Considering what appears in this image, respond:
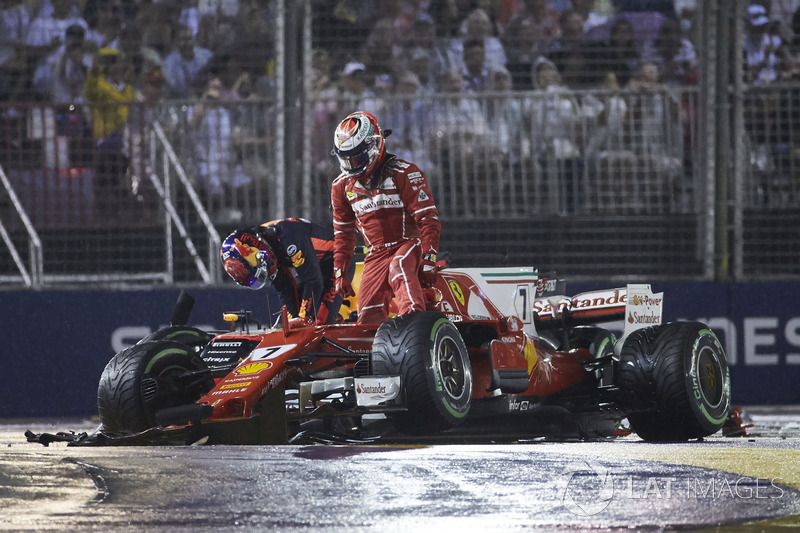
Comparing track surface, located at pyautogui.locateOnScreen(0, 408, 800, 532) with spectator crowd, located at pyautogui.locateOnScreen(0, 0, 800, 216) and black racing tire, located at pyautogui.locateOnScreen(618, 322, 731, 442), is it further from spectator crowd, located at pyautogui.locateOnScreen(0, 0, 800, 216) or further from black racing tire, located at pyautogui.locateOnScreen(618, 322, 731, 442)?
spectator crowd, located at pyautogui.locateOnScreen(0, 0, 800, 216)

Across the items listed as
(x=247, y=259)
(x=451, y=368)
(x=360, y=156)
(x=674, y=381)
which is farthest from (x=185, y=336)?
(x=674, y=381)

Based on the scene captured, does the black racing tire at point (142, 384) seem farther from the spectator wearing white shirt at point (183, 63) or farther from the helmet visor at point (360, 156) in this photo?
the spectator wearing white shirt at point (183, 63)

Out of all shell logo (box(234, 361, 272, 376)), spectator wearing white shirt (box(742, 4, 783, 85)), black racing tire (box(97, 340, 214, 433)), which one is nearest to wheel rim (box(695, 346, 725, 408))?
shell logo (box(234, 361, 272, 376))

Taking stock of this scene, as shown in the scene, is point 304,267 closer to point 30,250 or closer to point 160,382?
point 160,382

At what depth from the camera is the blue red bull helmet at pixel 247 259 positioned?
8.38 meters

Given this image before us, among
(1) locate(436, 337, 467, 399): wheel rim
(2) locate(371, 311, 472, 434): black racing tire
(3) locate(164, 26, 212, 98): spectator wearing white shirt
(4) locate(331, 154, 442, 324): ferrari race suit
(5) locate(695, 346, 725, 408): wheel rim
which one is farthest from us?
(3) locate(164, 26, 212, 98): spectator wearing white shirt

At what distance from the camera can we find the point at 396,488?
479 centimetres

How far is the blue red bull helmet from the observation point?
8383mm

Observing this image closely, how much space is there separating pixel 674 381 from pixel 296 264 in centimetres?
284

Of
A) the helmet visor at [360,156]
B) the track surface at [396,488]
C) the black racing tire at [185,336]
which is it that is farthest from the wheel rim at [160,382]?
the helmet visor at [360,156]

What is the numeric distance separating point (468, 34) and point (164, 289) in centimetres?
346

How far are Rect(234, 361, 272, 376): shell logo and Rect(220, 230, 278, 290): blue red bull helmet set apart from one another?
153 centimetres

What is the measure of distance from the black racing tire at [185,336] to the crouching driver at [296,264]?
592mm

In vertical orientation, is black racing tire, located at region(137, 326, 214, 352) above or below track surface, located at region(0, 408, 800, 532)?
above
